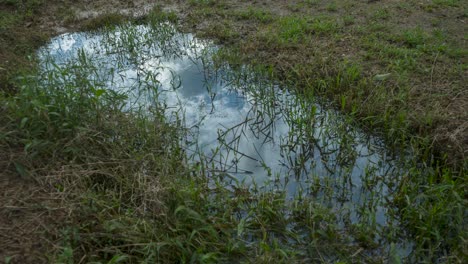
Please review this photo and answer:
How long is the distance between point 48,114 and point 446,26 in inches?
202

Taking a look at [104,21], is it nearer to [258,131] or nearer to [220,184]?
[258,131]

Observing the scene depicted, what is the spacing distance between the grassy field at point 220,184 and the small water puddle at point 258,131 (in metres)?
0.18

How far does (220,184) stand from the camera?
11.9 feet

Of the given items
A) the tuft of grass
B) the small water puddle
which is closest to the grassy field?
the small water puddle

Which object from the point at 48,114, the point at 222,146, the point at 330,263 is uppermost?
the point at 48,114

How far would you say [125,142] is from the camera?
150 inches

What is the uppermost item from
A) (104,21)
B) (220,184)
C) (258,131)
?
(104,21)

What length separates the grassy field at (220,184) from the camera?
2809 mm

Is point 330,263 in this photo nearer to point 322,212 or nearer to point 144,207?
point 322,212

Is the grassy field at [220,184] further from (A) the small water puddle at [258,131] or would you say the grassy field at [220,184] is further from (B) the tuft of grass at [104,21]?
(B) the tuft of grass at [104,21]

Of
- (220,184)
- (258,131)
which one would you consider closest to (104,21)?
(258,131)

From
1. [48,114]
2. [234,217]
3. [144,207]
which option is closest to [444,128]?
[234,217]

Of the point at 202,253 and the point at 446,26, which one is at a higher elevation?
the point at 446,26

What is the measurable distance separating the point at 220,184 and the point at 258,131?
0.97m
